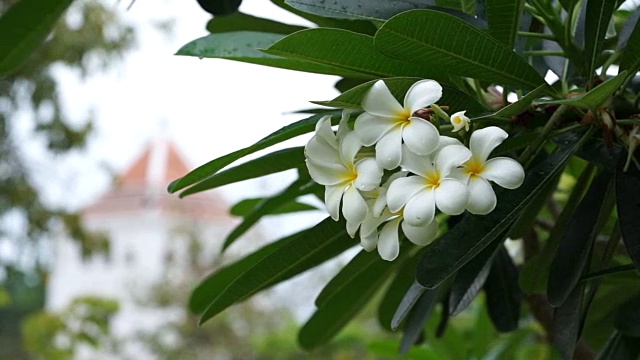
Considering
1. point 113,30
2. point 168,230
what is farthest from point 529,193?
point 168,230

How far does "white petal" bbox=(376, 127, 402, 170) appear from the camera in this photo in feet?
1.07

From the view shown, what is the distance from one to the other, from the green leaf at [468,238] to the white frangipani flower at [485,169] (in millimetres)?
46

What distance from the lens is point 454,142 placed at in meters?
0.33

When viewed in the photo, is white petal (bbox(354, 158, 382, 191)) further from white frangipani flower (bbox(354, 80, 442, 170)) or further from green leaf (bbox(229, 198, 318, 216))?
green leaf (bbox(229, 198, 318, 216))

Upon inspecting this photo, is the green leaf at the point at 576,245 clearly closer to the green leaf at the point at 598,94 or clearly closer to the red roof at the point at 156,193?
the green leaf at the point at 598,94

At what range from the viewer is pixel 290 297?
25.7 feet

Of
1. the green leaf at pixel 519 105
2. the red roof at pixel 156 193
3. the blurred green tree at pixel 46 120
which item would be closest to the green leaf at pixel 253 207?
the green leaf at pixel 519 105

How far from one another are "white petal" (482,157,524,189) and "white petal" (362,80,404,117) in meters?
0.04

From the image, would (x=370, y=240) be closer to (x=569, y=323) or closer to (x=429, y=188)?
(x=429, y=188)

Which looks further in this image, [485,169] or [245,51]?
[245,51]

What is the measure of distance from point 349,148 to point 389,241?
44mm

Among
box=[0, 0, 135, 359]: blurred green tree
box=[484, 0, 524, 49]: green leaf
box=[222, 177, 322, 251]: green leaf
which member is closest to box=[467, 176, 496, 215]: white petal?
box=[484, 0, 524, 49]: green leaf

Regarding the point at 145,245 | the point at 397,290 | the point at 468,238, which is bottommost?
the point at 145,245

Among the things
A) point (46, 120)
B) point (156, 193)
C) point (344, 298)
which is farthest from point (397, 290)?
point (156, 193)
